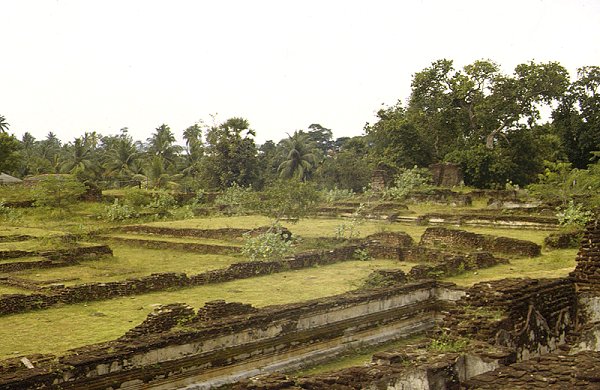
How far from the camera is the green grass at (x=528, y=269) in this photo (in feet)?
37.6

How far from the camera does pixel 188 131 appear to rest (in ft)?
198

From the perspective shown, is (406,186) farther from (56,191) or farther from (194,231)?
(56,191)

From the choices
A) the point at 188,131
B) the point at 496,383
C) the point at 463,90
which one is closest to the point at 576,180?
the point at 463,90

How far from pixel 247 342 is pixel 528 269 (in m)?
6.87

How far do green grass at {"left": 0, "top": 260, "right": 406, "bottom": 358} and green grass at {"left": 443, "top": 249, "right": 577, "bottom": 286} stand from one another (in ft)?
6.71

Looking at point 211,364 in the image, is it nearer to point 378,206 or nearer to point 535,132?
point 378,206

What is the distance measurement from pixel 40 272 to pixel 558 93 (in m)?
25.2

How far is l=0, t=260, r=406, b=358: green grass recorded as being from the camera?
8.14m

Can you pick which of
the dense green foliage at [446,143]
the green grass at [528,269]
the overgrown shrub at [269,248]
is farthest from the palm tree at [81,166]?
the green grass at [528,269]

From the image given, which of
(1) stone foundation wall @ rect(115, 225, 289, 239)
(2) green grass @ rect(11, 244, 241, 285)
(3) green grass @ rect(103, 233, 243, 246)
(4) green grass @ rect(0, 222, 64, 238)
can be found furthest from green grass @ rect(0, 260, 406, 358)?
(4) green grass @ rect(0, 222, 64, 238)

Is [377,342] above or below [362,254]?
below

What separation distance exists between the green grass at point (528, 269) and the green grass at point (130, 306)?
6.71 ft

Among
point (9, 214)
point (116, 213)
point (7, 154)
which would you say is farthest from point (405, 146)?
point (7, 154)

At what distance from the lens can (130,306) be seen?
1016 cm
